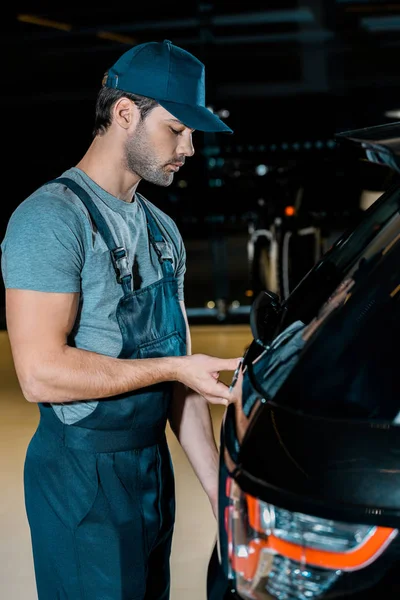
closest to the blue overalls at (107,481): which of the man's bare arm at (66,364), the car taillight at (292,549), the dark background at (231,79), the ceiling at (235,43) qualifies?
the man's bare arm at (66,364)

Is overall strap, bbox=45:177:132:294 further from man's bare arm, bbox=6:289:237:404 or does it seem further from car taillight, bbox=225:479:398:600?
car taillight, bbox=225:479:398:600

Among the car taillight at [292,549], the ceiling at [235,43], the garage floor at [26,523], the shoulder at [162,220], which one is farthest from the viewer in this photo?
the ceiling at [235,43]

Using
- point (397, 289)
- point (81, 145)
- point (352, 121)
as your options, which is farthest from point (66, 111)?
point (397, 289)

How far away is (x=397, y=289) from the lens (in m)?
1.36

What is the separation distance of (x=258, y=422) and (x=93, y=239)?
674mm

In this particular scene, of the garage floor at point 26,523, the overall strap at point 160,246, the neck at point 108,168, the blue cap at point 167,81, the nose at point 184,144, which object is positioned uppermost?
the blue cap at point 167,81

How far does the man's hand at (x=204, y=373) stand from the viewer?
71.1 inches

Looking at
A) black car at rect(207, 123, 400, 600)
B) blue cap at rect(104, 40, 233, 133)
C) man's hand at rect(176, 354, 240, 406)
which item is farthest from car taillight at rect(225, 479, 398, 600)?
blue cap at rect(104, 40, 233, 133)

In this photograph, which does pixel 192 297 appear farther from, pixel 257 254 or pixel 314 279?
pixel 314 279

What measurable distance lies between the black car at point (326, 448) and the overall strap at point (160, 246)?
0.53 meters

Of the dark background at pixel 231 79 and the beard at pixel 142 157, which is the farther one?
the dark background at pixel 231 79

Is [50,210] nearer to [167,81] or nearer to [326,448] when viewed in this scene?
[167,81]

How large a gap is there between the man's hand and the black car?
231 millimetres

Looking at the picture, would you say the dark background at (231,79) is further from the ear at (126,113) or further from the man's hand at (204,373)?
the man's hand at (204,373)
